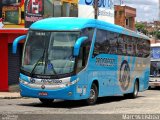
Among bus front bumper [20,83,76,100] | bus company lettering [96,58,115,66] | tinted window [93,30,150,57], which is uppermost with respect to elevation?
tinted window [93,30,150,57]

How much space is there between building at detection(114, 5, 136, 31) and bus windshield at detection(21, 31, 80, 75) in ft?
120

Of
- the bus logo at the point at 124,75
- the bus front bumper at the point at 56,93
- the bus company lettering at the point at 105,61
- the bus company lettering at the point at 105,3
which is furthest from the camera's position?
the bus company lettering at the point at 105,3

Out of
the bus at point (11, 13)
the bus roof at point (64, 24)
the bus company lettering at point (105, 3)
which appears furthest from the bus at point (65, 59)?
the bus company lettering at point (105, 3)

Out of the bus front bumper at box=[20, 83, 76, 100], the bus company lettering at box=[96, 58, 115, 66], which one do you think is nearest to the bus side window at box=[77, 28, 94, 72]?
the bus front bumper at box=[20, 83, 76, 100]

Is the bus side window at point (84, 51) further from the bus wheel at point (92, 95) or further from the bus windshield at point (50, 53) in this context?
the bus wheel at point (92, 95)

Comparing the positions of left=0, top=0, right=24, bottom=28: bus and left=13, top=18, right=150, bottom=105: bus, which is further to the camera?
left=0, top=0, right=24, bottom=28: bus

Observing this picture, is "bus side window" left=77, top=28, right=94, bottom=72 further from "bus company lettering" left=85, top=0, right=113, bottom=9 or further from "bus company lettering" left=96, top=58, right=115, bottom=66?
"bus company lettering" left=85, top=0, right=113, bottom=9

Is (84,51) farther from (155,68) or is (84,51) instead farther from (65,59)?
(155,68)

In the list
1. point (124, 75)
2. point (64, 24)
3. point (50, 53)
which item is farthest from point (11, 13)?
point (50, 53)

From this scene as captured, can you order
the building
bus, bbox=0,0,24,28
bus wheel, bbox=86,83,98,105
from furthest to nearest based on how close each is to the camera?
the building
bus, bbox=0,0,24,28
bus wheel, bbox=86,83,98,105

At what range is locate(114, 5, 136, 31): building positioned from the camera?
54.4 m

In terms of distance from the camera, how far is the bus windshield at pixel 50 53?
664 inches

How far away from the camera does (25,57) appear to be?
17.5 metres

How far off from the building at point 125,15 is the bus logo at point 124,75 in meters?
30.7
